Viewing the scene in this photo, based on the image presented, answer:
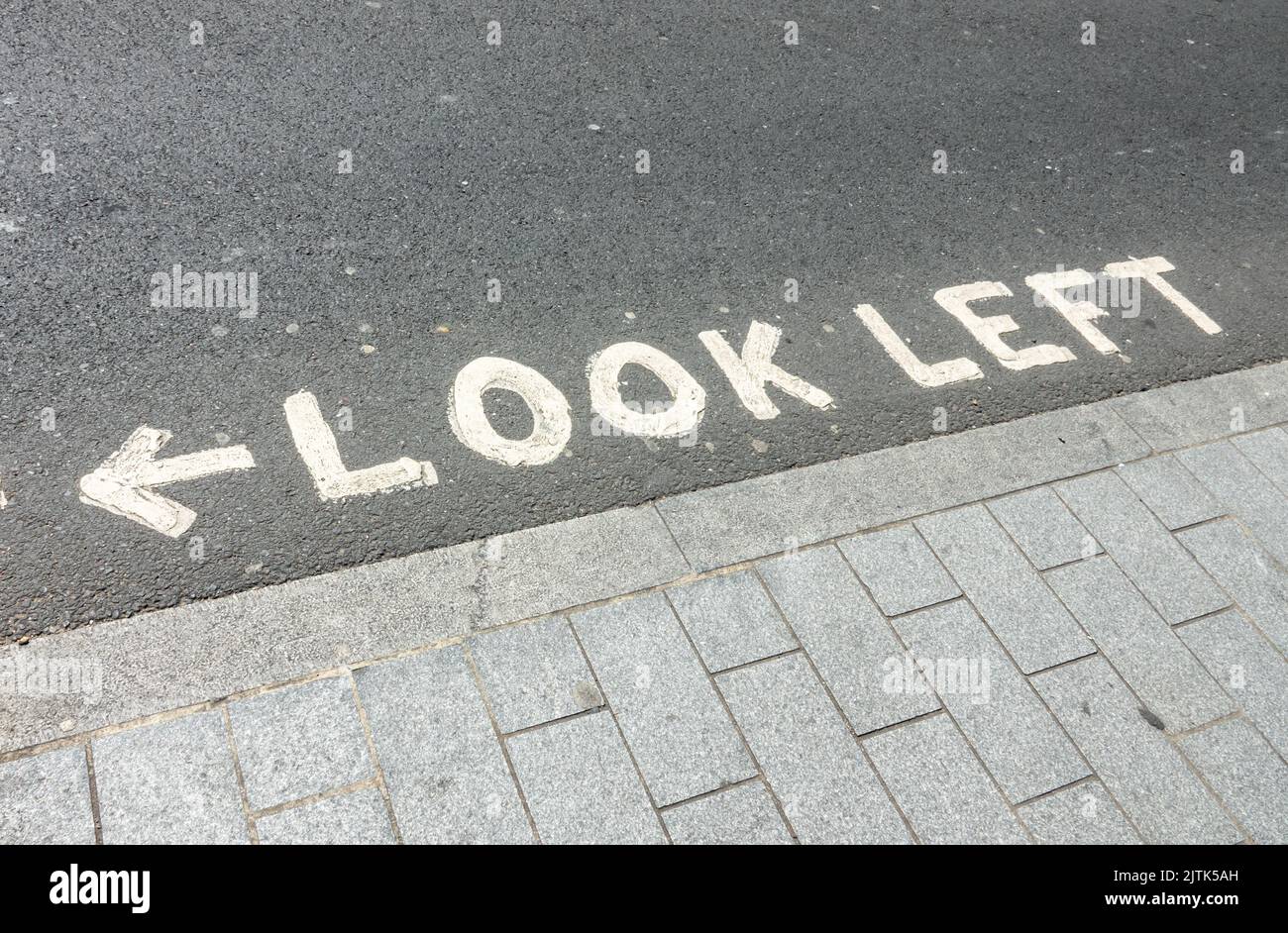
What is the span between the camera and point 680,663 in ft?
11.5

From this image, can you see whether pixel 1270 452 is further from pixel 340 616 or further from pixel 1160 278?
pixel 340 616

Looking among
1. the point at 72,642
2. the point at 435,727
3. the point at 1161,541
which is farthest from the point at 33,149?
the point at 1161,541

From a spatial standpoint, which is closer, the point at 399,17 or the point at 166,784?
the point at 166,784

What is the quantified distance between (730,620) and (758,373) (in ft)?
4.72

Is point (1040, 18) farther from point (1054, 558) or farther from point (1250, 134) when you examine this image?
point (1054, 558)

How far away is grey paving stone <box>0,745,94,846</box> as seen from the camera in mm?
2832

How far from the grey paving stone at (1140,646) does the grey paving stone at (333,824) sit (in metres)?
2.55

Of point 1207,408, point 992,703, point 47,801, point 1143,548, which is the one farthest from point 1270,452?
point 47,801

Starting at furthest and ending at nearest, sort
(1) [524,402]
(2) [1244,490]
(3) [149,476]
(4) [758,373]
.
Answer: (4) [758,373] < (2) [1244,490] < (1) [524,402] < (3) [149,476]

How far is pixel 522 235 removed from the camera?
5.25 meters

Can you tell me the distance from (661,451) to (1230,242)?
13.4 ft

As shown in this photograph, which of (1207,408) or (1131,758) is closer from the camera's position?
(1131,758)

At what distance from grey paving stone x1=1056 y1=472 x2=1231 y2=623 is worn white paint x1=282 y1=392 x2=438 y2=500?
2.62 m

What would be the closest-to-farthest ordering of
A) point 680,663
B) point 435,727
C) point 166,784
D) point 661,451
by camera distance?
point 166,784, point 435,727, point 680,663, point 661,451
